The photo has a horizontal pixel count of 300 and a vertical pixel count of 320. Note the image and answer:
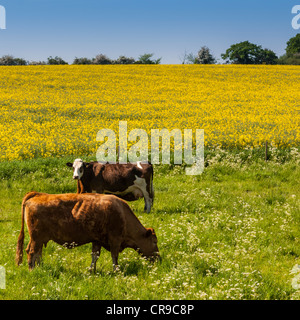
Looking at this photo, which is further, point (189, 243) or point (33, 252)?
point (189, 243)

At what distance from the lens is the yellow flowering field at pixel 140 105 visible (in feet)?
61.0

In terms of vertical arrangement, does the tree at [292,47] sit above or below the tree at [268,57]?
above

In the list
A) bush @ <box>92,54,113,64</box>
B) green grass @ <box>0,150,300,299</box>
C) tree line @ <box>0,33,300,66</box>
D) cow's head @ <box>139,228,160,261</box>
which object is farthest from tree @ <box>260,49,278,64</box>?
cow's head @ <box>139,228,160,261</box>

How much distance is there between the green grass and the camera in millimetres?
5547

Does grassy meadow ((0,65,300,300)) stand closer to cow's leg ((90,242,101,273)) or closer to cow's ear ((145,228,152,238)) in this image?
cow's leg ((90,242,101,273))

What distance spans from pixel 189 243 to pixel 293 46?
4173 inches

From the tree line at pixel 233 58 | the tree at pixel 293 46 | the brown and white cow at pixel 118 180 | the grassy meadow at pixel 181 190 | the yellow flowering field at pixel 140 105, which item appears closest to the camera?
the grassy meadow at pixel 181 190

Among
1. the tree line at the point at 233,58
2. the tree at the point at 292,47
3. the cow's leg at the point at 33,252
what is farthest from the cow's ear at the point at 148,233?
the tree at the point at 292,47

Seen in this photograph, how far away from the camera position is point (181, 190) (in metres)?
12.1

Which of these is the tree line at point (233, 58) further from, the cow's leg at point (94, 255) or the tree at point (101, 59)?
the cow's leg at point (94, 255)

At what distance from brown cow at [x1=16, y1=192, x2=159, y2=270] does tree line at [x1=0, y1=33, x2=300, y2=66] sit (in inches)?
2560

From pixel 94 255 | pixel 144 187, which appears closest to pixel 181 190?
pixel 144 187

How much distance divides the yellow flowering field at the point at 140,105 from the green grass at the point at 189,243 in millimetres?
3967

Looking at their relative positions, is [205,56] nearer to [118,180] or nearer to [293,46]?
[293,46]
